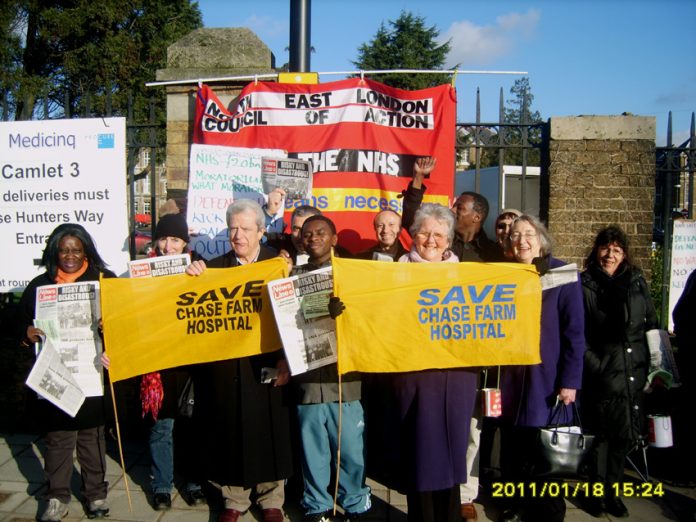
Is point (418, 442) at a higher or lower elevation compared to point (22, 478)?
higher

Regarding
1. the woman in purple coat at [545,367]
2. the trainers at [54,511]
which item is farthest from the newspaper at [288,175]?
the trainers at [54,511]

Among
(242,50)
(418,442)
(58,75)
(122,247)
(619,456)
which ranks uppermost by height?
(58,75)

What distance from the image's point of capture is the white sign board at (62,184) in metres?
5.40

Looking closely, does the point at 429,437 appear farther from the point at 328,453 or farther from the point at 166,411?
the point at 166,411

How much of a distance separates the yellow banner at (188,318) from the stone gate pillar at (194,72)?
2.19 m

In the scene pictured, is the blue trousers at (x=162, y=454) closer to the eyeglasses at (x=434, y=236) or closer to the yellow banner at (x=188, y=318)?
the yellow banner at (x=188, y=318)

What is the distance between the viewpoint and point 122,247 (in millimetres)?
5391

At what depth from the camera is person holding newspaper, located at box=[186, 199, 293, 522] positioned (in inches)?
152

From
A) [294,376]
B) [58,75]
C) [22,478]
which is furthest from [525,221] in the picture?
[58,75]

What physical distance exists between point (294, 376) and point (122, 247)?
252 cm

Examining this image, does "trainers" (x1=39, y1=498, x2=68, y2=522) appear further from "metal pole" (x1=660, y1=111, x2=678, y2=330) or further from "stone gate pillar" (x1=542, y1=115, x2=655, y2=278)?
"metal pole" (x1=660, y1=111, x2=678, y2=330)

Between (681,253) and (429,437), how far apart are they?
156 inches

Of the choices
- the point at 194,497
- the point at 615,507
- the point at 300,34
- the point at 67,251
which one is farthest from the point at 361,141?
the point at 615,507

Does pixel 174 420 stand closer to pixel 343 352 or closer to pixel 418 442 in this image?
pixel 343 352
